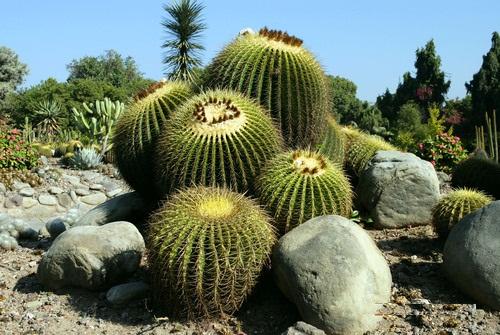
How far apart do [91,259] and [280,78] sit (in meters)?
2.74

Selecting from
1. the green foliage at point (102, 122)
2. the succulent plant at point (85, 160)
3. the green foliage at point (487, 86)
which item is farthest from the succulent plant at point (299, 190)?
the green foliage at point (487, 86)

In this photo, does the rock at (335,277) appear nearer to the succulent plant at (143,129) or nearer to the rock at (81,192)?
the succulent plant at (143,129)

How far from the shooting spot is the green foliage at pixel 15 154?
1310cm

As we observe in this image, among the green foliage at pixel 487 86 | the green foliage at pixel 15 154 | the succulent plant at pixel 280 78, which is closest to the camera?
the succulent plant at pixel 280 78

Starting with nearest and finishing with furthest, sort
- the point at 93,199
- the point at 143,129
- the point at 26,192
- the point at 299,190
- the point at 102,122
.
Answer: the point at 299,190 → the point at 143,129 → the point at 26,192 → the point at 93,199 → the point at 102,122

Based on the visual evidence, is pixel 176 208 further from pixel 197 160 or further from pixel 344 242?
pixel 344 242

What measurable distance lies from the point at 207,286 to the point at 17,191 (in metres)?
8.39

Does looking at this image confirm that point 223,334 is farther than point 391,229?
No

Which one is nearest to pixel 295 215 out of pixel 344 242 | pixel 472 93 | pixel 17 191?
pixel 344 242

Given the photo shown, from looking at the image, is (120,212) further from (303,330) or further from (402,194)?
(303,330)

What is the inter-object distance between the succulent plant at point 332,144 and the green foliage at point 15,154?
8.02 metres

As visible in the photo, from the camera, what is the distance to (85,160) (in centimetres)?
1410

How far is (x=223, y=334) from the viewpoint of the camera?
15.8ft

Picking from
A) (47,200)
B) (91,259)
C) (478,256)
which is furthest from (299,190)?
(47,200)
